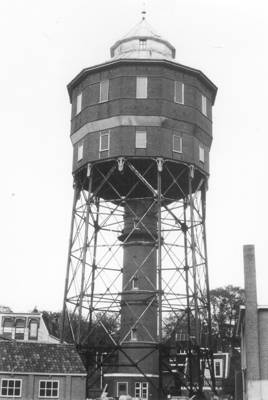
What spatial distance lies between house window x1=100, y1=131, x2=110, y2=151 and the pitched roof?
9700mm

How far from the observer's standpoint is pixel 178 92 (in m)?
31.6

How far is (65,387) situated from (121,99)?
13780 millimetres

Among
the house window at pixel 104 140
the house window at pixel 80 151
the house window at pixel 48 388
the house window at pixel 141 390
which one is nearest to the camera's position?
the house window at pixel 48 388

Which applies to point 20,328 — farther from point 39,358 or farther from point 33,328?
point 39,358

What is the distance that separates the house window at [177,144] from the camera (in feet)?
101

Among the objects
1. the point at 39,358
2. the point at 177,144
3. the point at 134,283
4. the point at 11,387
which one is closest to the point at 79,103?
the point at 177,144

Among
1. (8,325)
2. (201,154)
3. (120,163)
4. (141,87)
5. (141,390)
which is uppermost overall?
(141,87)

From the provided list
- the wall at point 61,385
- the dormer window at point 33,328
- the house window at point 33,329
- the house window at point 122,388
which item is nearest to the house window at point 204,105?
the house window at point 122,388

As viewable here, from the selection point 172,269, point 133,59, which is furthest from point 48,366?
point 133,59

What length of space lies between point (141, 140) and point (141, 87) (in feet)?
9.02

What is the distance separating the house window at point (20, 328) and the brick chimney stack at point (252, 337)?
37896 mm

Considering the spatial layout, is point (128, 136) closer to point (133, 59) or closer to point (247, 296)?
point (133, 59)

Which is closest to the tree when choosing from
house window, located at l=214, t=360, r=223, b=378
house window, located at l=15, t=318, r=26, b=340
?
house window, located at l=214, t=360, r=223, b=378

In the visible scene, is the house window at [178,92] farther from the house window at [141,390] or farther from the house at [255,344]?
the house window at [141,390]
